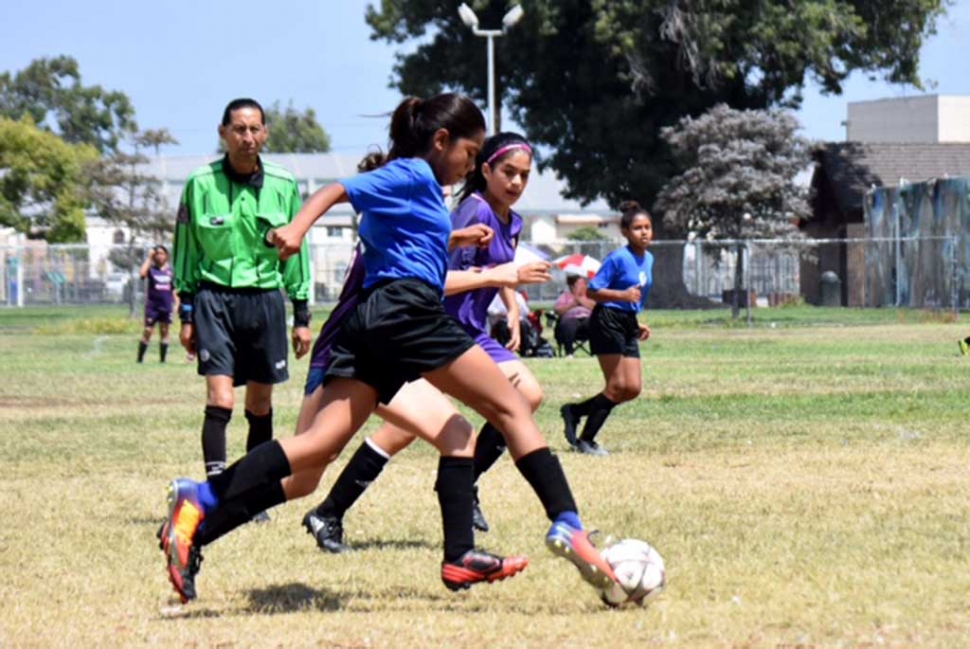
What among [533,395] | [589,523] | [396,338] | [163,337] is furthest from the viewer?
[163,337]

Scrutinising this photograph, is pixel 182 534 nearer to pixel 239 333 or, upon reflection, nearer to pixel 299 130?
pixel 239 333

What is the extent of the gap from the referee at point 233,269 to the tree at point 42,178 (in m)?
52.3

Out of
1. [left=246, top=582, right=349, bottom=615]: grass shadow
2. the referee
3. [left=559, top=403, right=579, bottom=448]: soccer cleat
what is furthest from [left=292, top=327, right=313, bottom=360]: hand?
[left=559, top=403, right=579, bottom=448]: soccer cleat

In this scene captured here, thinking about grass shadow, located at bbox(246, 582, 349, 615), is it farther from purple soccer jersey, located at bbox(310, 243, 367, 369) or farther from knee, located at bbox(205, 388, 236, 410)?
knee, located at bbox(205, 388, 236, 410)

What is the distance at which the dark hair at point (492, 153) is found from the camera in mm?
8234

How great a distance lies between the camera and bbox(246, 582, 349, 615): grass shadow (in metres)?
6.69

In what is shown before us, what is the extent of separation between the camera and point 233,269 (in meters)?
9.00

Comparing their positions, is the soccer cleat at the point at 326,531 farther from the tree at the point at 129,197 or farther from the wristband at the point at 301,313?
the tree at the point at 129,197

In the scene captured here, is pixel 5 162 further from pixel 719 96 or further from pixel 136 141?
pixel 719 96

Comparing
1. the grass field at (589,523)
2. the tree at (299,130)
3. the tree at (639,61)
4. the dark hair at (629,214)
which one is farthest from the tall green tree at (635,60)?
the tree at (299,130)

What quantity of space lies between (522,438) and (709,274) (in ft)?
147

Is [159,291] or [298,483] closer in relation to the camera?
[298,483]

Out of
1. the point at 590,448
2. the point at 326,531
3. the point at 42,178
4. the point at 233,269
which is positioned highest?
the point at 42,178

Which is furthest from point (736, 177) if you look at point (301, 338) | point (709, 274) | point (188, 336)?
point (188, 336)
